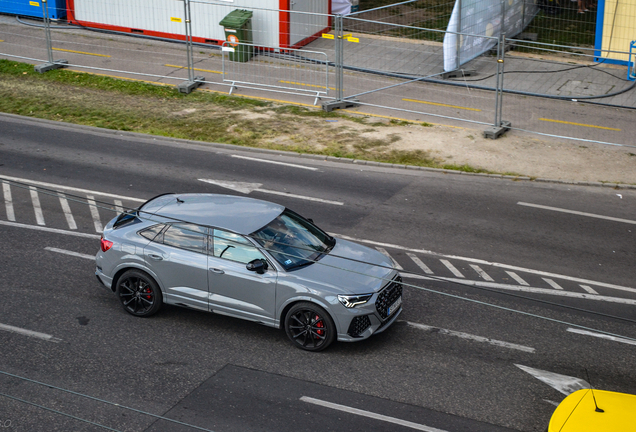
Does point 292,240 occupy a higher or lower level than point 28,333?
higher

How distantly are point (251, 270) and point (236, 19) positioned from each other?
15919mm

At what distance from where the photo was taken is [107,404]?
25.7 feet

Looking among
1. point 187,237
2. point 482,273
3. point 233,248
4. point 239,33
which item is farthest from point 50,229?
point 239,33

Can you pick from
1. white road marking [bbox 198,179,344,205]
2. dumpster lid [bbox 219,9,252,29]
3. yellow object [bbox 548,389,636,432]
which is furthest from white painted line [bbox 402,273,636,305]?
dumpster lid [bbox 219,9,252,29]

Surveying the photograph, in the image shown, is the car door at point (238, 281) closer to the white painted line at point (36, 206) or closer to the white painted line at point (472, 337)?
the white painted line at point (472, 337)

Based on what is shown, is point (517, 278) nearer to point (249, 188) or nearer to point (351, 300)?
point (351, 300)

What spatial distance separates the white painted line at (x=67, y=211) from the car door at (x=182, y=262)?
3886mm

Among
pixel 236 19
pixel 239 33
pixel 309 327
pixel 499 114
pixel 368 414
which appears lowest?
pixel 368 414

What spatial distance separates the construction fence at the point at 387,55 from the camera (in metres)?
19.6

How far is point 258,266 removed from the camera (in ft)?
29.0

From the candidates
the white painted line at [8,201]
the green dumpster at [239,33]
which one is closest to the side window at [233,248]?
the white painted line at [8,201]

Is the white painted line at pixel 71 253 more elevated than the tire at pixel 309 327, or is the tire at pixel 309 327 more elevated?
the tire at pixel 309 327

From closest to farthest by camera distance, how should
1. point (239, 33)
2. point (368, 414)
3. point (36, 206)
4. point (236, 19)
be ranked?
1. point (368, 414)
2. point (36, 206)
3. point (239, 33)
4. point (236, 19)

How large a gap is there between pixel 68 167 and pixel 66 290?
5717 millimetres
